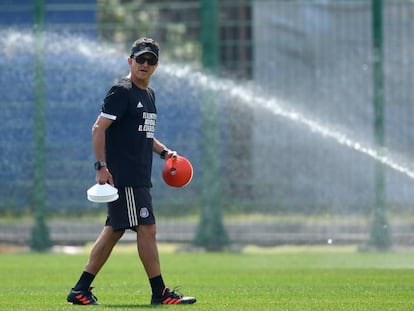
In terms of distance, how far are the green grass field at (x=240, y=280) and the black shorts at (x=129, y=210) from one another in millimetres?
534

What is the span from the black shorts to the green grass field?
53 cm

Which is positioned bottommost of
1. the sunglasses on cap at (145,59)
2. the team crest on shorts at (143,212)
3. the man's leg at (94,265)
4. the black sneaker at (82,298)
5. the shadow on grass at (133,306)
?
the shadow on grass at (133,306)

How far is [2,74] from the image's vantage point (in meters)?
14.5

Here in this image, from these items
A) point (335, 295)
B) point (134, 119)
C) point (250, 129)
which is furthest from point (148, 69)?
point (250, 129)

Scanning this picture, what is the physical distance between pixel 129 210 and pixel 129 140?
467 mm

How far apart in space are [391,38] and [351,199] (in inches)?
77.3

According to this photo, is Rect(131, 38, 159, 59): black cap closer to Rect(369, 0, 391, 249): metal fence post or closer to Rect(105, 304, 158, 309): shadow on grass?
Rect(105, 304, 158, 309): shadow on grass

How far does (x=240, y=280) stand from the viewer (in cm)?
994

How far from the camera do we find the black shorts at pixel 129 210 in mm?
7823

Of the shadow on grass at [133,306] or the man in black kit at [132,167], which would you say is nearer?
the shadow on grass at [133,306]

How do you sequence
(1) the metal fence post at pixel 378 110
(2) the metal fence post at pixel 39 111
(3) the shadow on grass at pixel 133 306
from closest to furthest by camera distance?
(3) the shadow on grass at pixel 133 306 → (1) the metal fence post at pixel 378 110 → (2) the metal fence post at pixel 39 111

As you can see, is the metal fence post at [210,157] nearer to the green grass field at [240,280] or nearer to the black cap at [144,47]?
the green grass field at [240,280]

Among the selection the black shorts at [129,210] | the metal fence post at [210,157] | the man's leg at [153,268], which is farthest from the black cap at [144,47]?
the metal fence post at [210,157]

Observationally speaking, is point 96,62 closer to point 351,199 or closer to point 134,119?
point 351,199
